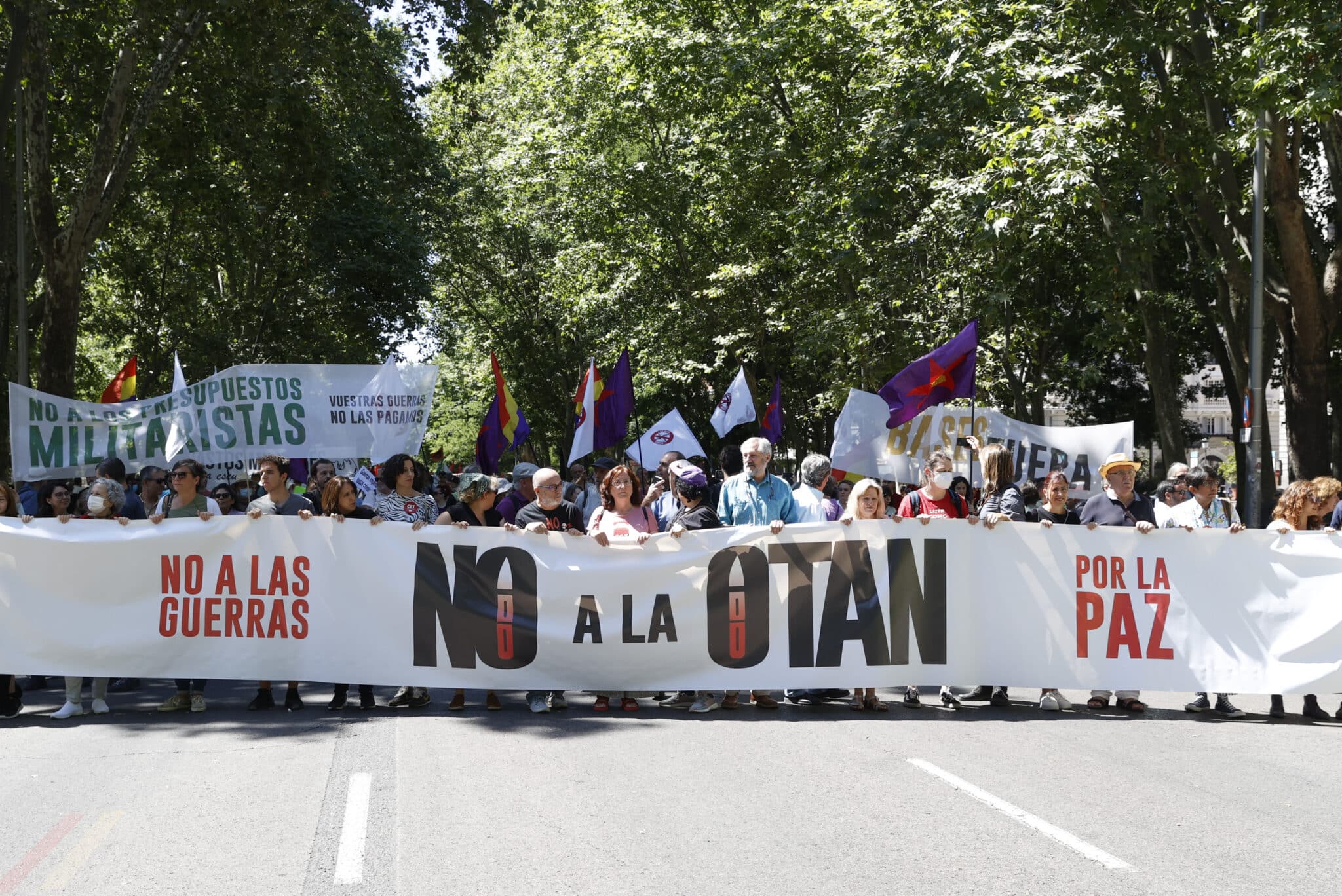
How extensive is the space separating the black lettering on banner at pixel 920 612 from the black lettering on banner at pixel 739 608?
0.87 m

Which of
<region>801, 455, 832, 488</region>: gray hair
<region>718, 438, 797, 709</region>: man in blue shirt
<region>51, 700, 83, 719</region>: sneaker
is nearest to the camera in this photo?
<region>51, 700, 83, 719</region>: sneaker

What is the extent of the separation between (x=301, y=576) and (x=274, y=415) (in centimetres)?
556

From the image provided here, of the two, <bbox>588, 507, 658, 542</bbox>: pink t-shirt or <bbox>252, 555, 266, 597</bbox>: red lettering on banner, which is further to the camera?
<bbox>588, 507, 658, 542</bbox>: pink t-shirt

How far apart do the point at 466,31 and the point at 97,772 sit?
1247 cm

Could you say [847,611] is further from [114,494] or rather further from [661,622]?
[114,494]

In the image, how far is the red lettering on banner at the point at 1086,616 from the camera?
9.28 m

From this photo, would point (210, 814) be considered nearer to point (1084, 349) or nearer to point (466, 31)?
point (466, 31)

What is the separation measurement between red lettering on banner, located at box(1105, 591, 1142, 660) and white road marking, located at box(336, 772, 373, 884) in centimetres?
516

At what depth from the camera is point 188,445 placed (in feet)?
47.3

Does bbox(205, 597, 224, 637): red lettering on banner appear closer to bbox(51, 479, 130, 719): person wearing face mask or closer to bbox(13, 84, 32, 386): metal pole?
bbox(51, 479, 130, 719): person wearing face mask

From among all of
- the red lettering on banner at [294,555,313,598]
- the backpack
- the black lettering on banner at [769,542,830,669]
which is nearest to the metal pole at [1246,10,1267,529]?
the backpack

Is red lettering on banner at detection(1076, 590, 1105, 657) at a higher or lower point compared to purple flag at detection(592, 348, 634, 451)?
lower

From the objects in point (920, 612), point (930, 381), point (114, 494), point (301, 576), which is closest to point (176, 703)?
point (301, 576)

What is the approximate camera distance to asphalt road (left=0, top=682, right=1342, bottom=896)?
5195mm
